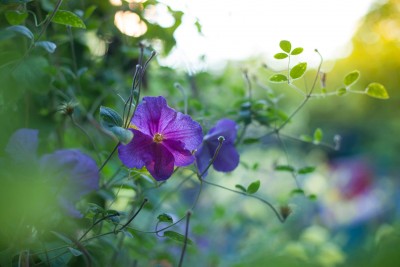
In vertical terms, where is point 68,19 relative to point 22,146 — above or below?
above

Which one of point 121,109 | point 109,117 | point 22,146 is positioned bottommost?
point 121,109

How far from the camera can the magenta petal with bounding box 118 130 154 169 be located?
0.47 m

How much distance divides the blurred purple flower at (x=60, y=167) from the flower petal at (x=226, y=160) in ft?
0.50

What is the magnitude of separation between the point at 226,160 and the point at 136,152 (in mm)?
143

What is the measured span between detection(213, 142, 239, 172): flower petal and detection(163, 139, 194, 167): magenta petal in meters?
0.09

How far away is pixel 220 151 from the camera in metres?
0.58

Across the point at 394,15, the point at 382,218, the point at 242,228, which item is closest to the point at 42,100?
the point at 242,228

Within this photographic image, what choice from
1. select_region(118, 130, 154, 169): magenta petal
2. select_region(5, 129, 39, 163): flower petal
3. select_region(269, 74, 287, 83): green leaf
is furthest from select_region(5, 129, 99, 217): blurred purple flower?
select_region(269, 74, 287, 83): green leaf

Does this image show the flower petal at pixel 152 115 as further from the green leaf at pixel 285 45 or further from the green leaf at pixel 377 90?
the green leaf at pixel 377 90

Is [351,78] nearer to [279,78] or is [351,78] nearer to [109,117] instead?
[279,78]

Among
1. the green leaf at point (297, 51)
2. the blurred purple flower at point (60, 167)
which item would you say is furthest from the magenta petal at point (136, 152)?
the green leaf at point (297, 51)

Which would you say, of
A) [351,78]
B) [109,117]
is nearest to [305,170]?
[351,78]

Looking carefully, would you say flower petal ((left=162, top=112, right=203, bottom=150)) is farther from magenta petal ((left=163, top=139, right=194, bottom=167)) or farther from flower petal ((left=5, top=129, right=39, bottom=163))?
flower petal ((left=5, top=129, right=39, bottom=163))

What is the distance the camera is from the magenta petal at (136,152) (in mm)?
471
